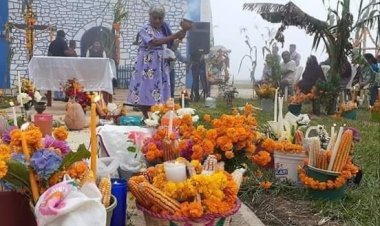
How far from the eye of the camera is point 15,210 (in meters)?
2.16

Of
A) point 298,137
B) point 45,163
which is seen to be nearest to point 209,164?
point 45,163

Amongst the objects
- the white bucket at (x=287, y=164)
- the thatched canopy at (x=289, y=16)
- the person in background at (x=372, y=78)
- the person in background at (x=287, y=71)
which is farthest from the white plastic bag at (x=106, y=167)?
the person in background at (x=287, y=71)

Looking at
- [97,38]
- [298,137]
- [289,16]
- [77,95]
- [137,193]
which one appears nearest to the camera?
[137,193]

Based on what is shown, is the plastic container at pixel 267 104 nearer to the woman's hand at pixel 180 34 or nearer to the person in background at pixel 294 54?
the person in background at pixel 294 54

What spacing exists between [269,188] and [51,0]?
44.8 ft

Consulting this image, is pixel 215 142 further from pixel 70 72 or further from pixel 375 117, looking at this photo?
pixel 70 72

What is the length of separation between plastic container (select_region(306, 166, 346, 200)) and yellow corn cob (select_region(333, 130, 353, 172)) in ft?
0.21

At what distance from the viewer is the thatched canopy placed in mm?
10328

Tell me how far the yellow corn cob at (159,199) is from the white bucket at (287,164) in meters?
1.64

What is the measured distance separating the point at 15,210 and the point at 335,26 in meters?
9.32

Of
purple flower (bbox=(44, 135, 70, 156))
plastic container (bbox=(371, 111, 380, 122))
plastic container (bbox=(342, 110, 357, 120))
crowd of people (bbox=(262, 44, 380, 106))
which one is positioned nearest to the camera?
purple flower (bbox=(44, 135, 70, 156))

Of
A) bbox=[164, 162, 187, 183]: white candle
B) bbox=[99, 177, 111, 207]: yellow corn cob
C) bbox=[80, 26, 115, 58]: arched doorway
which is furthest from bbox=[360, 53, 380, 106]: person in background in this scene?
bbox=[99, 177, 111, 207]: yellow corn cob

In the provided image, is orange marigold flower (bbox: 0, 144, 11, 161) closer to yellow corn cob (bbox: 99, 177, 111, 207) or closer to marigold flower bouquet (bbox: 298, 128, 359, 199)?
yellow corn cob (bbox: 99, 177, 111, 207)

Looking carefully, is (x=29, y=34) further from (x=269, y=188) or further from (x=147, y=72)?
(x=269, y=188)
